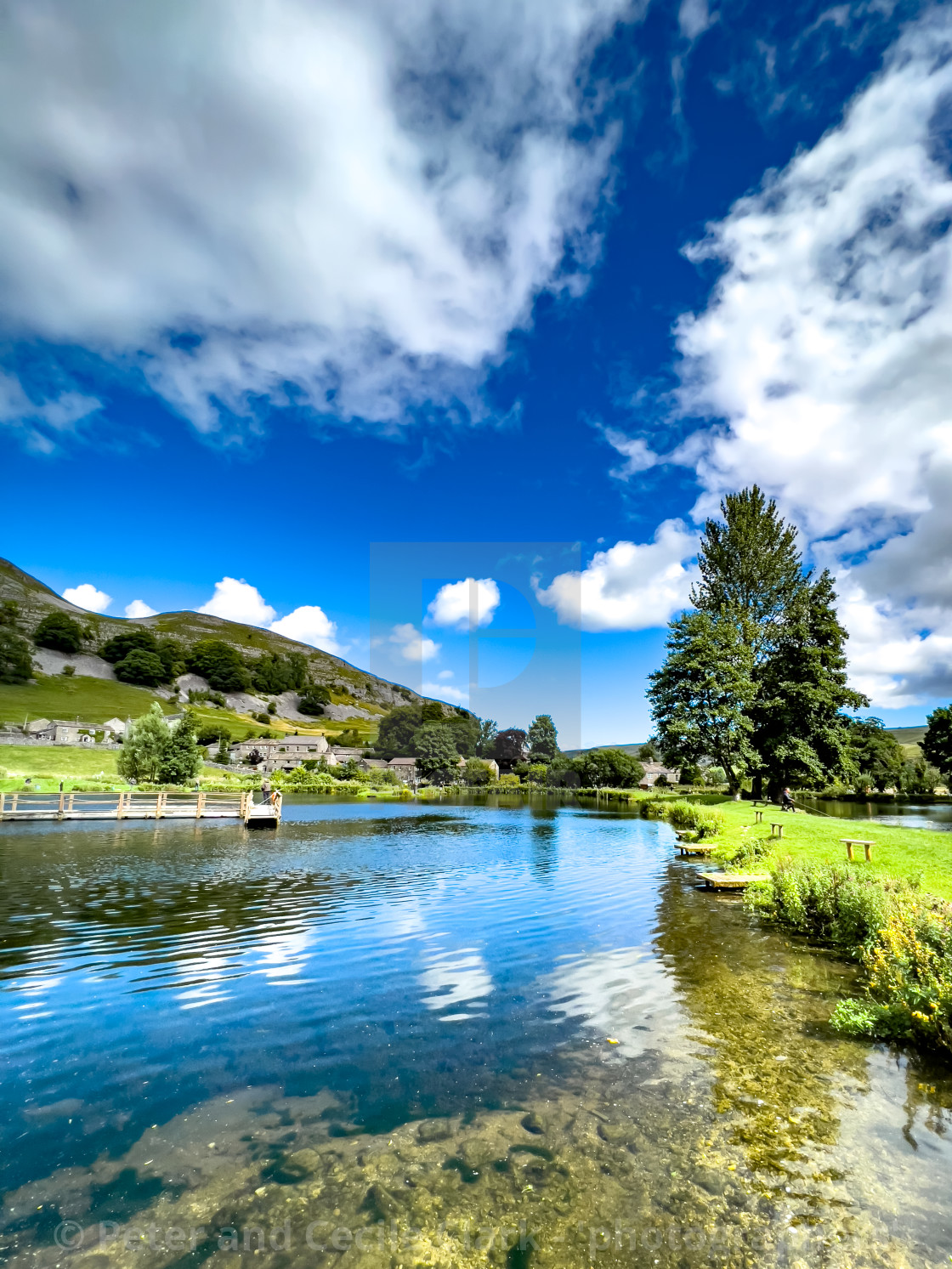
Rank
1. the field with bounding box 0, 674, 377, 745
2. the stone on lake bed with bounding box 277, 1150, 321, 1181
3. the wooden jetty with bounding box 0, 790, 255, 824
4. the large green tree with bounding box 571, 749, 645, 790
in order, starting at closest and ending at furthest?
the stone on lake bed with bounding box 277, 1150, 321, 1181, the wooden jetty with bounding box 0, 790, 255, 824, the field with bounding box 0, 674, 377, 745, the large green tree with bounding box 571, 749, 645, 790

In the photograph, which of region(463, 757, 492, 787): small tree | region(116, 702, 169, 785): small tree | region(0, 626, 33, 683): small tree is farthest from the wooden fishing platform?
region(0, 626, 33, 683): small tree

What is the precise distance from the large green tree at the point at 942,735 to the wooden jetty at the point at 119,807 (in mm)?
93448

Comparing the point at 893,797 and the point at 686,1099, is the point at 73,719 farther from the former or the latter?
the point at 893,797

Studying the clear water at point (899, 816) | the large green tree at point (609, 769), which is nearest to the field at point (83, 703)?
the large green tree at point (609, 769)

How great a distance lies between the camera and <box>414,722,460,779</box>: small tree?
150750 millimetres

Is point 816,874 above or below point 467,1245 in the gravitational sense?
above

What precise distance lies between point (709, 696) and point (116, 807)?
59.8m

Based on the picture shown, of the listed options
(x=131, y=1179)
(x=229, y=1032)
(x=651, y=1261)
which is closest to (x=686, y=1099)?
(x=651, y=1261)

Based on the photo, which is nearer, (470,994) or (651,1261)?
(651,1261)

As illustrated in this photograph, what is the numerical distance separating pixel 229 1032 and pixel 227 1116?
3.13 metres

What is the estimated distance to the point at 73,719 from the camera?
132625 millimetres

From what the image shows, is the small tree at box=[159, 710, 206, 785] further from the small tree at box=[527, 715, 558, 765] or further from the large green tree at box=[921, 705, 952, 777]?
the small tree at box=[527, 715, 558, 765]

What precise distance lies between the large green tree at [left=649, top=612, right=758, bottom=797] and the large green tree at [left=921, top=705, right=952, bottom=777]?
48535 mm

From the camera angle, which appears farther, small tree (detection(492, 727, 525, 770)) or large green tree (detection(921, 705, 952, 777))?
small tree (detection(492, 727, 525, 770))
